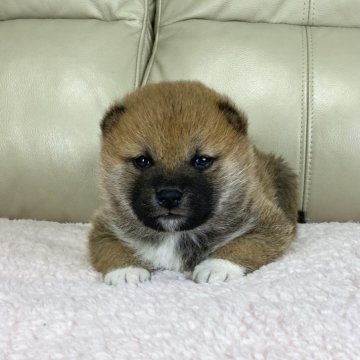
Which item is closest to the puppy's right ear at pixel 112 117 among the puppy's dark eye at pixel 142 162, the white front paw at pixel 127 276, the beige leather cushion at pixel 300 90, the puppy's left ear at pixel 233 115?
the puppy's dark eye at pixel 142 162

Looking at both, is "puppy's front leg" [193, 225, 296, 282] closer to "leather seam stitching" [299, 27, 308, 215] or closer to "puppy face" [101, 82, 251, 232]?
"puppy face" [101, 82, 251, 232]

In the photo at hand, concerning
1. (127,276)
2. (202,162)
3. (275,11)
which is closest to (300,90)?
(275,11)

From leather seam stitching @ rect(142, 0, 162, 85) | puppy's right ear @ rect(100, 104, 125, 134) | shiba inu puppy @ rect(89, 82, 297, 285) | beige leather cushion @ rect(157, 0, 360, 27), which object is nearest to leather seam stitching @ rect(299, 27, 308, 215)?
beige leather cushion @ rect(157, 0, 360, 27)

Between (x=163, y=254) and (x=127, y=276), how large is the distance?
0.44 feet

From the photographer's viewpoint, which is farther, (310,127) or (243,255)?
(310,127)

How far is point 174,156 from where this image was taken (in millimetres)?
1188

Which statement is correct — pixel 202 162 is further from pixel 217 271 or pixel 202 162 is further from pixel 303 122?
pixel 303 122

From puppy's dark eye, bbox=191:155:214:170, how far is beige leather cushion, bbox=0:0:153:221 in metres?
0.55

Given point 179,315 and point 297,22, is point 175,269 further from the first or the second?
point 297,22

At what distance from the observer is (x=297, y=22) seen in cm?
173

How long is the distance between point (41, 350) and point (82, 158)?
0.86 meters

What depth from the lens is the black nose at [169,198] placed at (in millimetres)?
1137

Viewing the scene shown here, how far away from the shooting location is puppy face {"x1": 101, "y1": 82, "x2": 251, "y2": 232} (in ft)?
3.84

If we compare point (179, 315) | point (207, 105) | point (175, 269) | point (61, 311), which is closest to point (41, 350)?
point (61, 311)
